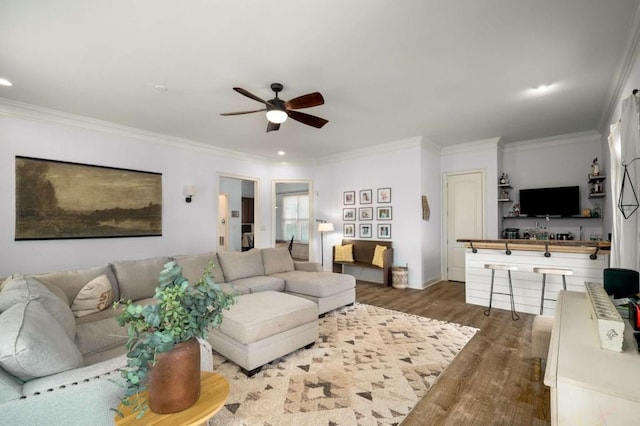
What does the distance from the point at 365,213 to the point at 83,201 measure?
186 inches

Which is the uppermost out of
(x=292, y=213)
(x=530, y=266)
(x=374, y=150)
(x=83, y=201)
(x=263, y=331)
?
(x=374, y=150)

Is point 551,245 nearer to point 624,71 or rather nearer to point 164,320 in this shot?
point 624,71

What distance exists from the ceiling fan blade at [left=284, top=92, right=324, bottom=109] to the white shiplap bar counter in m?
3.07

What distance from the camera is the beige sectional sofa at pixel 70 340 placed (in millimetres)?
1126

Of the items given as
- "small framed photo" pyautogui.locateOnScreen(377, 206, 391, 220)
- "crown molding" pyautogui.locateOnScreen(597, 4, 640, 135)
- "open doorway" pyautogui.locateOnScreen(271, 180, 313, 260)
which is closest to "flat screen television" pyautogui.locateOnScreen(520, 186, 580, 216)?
"crown molding" pyautogui.locateOnScreen(597, 4, 640, 135)

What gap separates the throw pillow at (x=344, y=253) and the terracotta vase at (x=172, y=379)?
A: 5020 mm

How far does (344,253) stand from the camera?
241 inches

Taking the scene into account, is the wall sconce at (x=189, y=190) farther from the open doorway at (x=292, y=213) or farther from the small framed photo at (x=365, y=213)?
the open doorway at (x=292, y=213)

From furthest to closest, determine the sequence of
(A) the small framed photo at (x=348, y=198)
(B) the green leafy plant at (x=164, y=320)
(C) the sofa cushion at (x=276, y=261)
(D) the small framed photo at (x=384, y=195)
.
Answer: (A) the small framed photo at (x=348, y=198) < (D) the small framed photo at (x=384, y=195) < (C) the sofa cushion at (x=276, y=261) < (B) the green leafy plant at (x=164, y=320)

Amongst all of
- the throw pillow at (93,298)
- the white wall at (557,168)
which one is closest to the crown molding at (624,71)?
the white wall at (557,168)

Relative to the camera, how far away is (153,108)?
378 cm

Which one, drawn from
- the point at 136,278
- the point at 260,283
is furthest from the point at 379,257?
the point at 136,278

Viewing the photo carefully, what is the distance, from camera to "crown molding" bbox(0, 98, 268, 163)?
3615 millimetres

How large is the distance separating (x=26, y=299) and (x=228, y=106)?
282cm
